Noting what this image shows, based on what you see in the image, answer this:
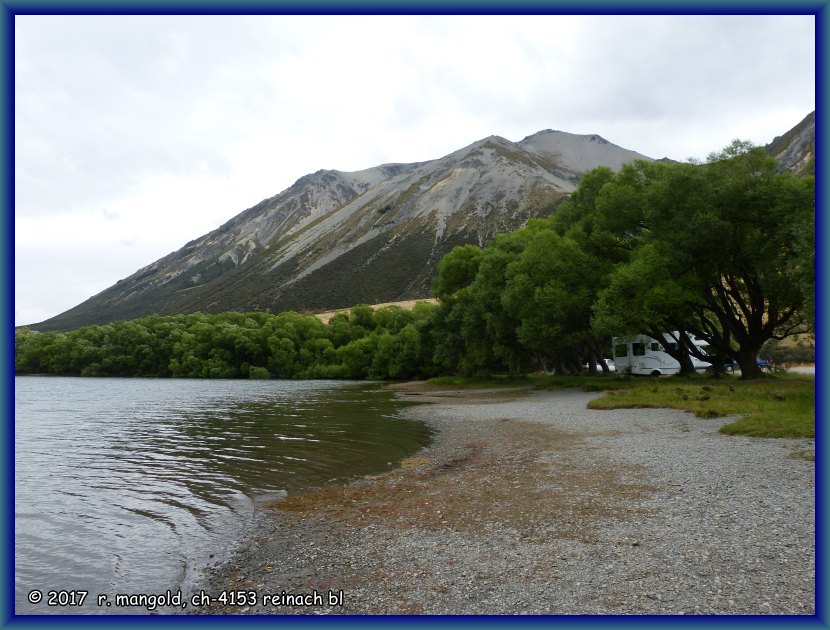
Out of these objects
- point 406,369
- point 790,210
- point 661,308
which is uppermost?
point 790,210

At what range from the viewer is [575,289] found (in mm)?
45125

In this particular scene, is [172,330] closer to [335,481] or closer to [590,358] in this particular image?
[590,358]

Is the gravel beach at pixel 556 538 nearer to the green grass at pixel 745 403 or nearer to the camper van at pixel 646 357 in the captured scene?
the green grass at pixel 745 403

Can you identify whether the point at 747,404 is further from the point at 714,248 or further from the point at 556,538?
the point at 556,538

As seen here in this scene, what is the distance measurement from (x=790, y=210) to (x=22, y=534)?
1477 inches

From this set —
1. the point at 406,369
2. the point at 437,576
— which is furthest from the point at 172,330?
the point at 437,576

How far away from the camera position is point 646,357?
5128cm

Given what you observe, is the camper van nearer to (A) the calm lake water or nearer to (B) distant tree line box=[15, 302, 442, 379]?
(A) the calm lake water

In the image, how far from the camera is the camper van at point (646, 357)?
5006 centimetres

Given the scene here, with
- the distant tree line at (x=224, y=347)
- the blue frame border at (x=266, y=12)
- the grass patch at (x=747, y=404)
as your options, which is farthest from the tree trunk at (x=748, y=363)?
the distant tree line at (x=224, y=347)

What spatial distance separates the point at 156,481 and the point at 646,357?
149ft

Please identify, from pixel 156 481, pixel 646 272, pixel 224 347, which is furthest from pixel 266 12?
pixel 224 347

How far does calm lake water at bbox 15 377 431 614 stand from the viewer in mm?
9523

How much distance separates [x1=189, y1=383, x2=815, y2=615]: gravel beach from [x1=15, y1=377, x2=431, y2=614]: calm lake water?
1148 mm
